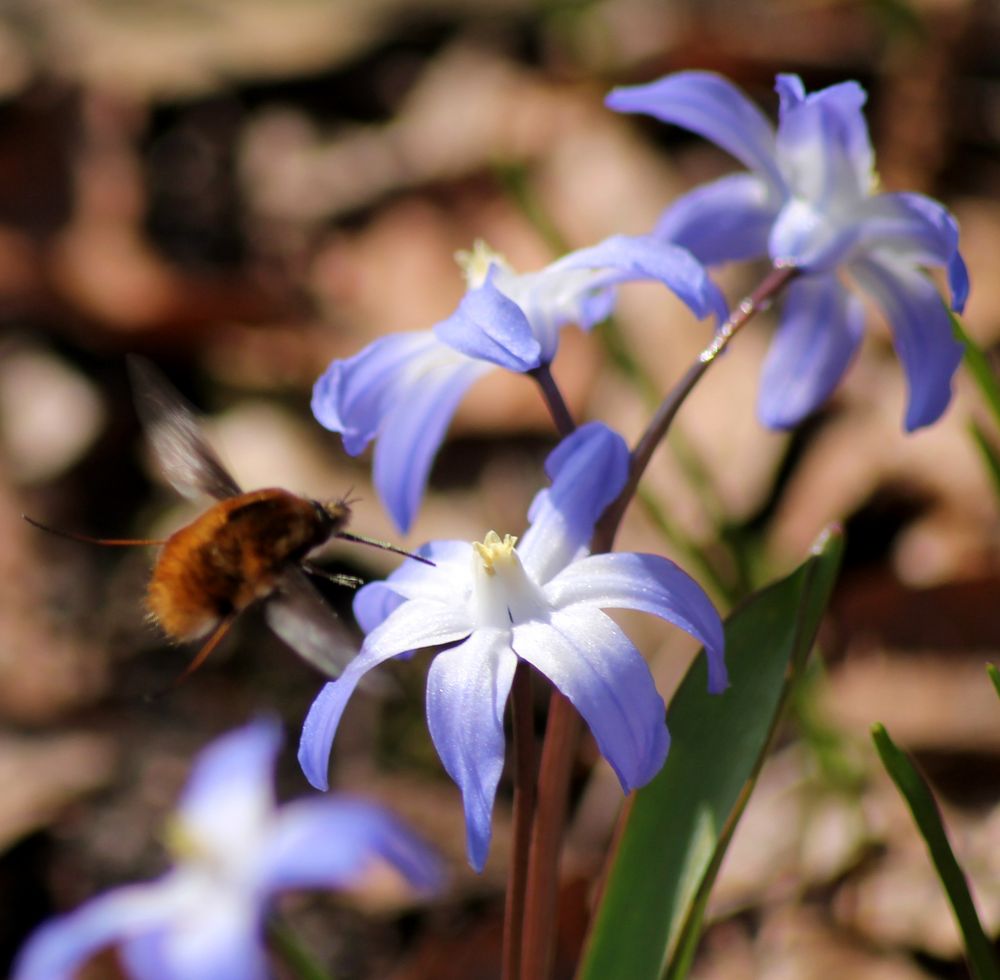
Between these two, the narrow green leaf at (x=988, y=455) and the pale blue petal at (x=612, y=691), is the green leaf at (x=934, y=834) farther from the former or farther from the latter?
the narrow green leaf at (x=988, y=455)

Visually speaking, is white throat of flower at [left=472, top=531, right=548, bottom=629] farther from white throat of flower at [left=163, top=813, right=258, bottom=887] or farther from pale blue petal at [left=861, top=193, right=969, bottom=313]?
white throat of flower at [left=163, top=813, right=258, bottom=887]

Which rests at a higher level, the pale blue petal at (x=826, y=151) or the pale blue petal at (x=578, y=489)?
the pale blue petal at (x=826, y=151)

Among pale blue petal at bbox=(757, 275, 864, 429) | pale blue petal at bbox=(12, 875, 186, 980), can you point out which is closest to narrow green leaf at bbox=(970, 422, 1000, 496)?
pale blue petal at bbox=(757, 275, 864, 429)

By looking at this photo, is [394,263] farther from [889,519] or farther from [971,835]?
[971,835]

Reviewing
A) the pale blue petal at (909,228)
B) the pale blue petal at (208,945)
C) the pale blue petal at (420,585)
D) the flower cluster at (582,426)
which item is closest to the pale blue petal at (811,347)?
the flower cluster at (582,426)

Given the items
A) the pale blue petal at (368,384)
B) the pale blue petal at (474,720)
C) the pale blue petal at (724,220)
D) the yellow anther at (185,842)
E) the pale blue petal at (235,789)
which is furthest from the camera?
the pale blue petal at (235,789)

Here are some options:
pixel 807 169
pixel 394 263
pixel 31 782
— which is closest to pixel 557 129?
pixel 394 263
